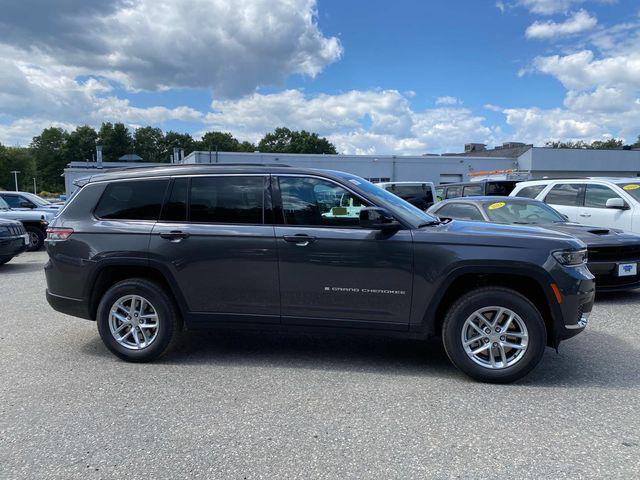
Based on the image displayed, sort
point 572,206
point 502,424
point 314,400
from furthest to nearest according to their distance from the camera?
point 572,206 → point 314,400 → point 502,424

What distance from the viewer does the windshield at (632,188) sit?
8749 mm

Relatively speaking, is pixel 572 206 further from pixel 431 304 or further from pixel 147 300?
pixel 147 300

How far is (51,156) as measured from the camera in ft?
372

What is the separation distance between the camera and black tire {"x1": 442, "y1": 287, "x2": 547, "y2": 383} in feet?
12.5

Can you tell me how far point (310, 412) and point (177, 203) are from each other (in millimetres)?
2317

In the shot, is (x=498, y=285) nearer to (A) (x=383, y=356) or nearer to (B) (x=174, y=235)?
(A) (x=383, y=356)

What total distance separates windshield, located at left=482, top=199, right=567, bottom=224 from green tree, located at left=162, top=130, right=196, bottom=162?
385ft

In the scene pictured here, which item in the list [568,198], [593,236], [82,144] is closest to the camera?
[593,236]

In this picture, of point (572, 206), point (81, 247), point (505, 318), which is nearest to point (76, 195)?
point (81, 247)

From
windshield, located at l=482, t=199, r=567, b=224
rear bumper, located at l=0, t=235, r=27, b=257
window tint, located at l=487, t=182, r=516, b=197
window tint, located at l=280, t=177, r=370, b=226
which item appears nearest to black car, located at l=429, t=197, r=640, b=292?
windshield, located at l=482, t=199, r=567, b=224

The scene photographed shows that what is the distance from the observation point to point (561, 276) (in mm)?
3844

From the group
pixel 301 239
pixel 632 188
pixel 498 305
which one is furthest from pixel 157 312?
pixel 632 188

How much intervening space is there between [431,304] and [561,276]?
107cm

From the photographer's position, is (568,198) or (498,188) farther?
(498,188)
